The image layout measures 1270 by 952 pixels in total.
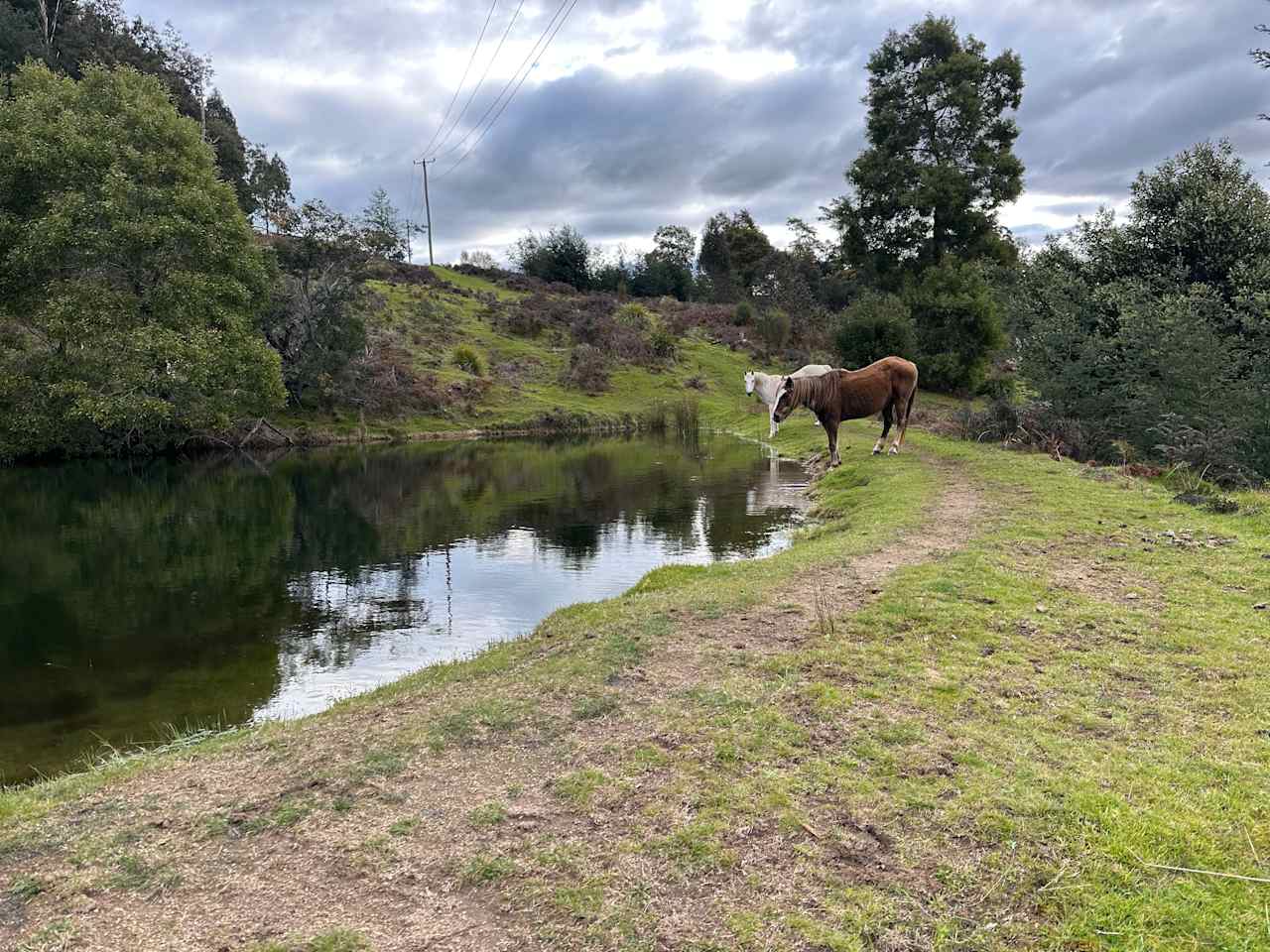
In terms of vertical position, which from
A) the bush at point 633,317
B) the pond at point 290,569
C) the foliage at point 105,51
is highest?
the foliage at point 105,51

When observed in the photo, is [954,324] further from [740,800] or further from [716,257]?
[716,257]

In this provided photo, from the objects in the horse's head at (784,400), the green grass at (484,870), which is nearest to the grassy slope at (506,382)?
the horse's head at (784,400)

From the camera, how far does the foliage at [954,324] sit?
37.6 metres

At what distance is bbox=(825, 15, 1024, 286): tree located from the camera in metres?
39.2

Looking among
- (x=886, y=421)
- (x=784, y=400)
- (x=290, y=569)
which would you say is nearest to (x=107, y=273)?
→ (x=290, y=569)

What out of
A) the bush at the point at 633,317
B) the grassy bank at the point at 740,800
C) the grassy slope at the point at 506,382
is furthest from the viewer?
the bush at the point at 633,317

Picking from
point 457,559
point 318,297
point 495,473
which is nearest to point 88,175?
point 318,297

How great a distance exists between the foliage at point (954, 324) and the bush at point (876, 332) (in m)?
1.38

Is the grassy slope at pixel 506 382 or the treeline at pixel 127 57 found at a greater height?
the treeline at pixel 127 57

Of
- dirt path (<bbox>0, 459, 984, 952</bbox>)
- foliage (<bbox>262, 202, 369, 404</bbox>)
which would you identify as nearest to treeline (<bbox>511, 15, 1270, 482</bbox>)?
dirt path (<bbox>0, 459, 984, 952</bbox>)

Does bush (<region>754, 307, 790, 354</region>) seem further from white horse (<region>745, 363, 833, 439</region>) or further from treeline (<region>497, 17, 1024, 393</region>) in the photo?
white horse (<region>745, 363, 833, 439</region>)

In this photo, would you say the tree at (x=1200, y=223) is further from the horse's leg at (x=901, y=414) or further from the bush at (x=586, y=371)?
the bush at (x=586, y=371)

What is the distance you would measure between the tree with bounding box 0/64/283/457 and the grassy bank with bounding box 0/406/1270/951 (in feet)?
80.9

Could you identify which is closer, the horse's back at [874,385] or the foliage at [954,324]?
the horse's back at [874,385]
